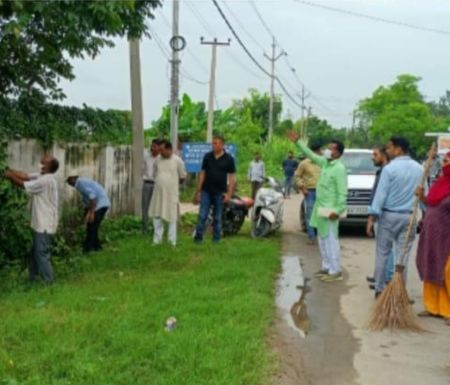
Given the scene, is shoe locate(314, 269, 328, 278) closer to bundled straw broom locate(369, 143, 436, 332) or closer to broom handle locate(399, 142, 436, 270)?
broom handle locate(399, 142, 436, 270)

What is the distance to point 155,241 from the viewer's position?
38.3ft

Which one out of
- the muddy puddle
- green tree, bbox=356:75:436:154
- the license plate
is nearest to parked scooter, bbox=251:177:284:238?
the license plate

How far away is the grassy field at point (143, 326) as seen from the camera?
5.17 meters

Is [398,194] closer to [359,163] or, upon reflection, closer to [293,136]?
[293,136]

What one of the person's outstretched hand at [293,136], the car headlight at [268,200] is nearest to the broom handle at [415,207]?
the person's outstretched hand at [293,136]

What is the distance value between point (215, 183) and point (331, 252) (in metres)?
2.77

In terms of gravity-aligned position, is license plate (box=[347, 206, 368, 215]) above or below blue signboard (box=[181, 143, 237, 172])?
below

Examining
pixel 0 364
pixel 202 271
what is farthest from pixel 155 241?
pixel 0 364

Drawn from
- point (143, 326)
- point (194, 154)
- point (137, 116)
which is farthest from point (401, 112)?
point (143, 326)

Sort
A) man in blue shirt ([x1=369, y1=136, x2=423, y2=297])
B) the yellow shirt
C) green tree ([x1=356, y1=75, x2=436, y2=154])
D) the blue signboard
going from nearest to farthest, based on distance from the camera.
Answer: man in blue shirt ([x1=369, y1=136, x2=423, y2=297])
the yellow shirt
the blue signboard
green tree ([x1=356, y1=75, x2=436, y2=154])

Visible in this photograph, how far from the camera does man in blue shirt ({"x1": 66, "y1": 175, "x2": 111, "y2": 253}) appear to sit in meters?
11.1

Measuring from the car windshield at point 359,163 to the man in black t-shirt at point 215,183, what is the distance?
498 cm

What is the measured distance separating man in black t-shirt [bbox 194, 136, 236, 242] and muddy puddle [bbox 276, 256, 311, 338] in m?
1.51

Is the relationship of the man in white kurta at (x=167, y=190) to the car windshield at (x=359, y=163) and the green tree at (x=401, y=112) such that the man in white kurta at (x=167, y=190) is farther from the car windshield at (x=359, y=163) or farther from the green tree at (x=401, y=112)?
the green tree at (x=401, y=112)
